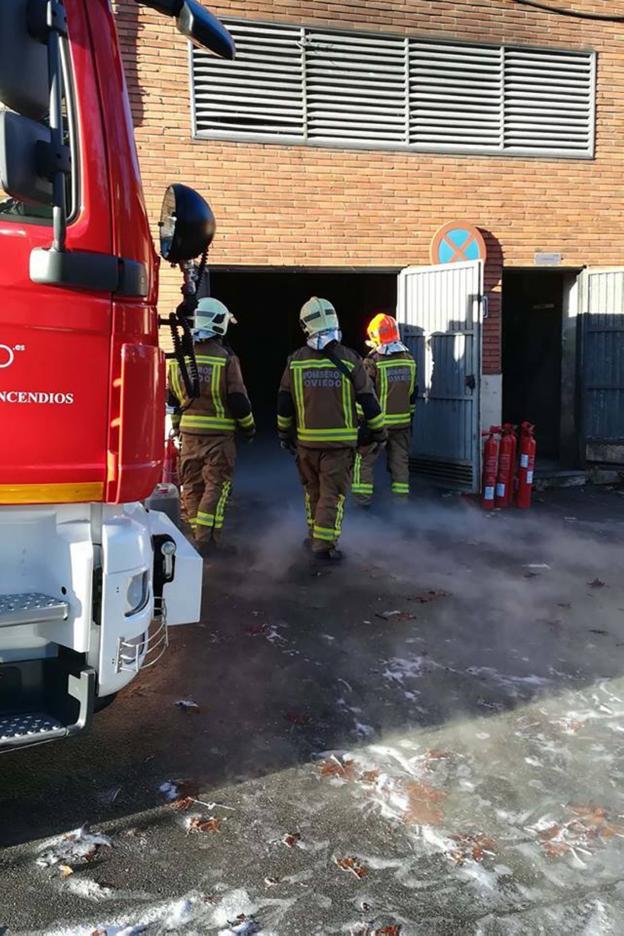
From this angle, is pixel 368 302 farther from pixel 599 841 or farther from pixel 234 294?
pixel 599 841

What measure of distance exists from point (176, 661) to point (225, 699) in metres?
0.64

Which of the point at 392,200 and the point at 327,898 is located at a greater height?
the point at 392,200

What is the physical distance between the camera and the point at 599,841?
9.78 feet

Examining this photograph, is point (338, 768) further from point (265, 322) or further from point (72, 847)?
point (265, 322)

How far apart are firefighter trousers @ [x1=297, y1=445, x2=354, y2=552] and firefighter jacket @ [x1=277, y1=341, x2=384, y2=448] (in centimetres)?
11

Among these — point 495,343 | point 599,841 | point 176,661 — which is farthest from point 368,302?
point 599,841

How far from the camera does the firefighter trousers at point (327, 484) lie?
6648 millimetres

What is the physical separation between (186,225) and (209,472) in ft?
11.8

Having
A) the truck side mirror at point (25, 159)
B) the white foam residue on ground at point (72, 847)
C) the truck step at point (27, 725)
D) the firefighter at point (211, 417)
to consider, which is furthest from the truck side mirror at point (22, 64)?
the firefighter at point (211, 417)

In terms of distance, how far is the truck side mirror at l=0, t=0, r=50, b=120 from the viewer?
244cm

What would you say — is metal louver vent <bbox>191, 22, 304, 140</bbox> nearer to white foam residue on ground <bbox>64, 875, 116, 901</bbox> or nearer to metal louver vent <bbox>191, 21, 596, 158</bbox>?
metal louver vent <bbox>191, 21, 596, 158</bbox>

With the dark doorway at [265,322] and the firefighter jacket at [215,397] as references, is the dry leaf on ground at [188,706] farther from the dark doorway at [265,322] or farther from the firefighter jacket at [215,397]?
the dark doorway at [265,322]

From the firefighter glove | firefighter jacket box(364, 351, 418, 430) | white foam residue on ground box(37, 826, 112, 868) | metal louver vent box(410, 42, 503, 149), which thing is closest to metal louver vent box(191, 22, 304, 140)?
metal louver vent box(410, 42, 503, 149)

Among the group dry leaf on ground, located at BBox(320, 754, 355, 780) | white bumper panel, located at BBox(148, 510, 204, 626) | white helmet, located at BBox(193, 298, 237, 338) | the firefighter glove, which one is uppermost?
white helmet, located at BBox(193, 298, 237, 338)
